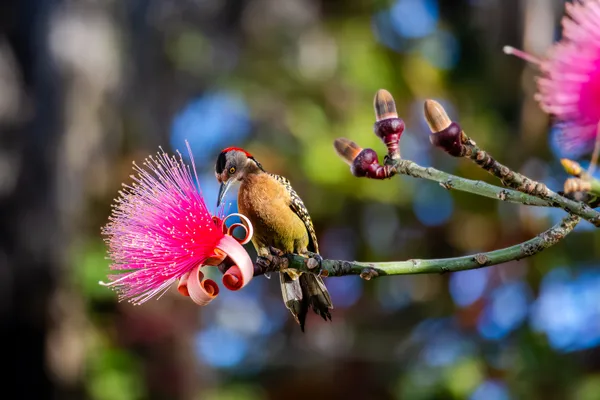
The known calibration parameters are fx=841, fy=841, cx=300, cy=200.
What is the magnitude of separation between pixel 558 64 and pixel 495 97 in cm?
390

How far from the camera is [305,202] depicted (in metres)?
4.66

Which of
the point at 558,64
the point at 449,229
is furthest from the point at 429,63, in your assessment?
the point at 558,64

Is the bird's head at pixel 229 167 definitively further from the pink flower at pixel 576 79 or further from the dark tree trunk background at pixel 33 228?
the dark tree trunk background at pixel 33 228

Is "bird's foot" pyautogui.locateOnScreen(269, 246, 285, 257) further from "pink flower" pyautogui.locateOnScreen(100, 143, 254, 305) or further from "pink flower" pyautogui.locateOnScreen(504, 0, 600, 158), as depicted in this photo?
"pink flower" pyautogui.locateOnScreen(504, 0, 600, 158)

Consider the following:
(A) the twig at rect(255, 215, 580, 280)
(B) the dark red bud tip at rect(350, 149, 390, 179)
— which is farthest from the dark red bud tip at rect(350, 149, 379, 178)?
(A) the twig at rect(255, 215, 580, 280)

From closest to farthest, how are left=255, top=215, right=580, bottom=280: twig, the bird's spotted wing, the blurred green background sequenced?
1. left=255, top=215, right=580, bottom=280: twig
2. the bird's spotted wing
3. the blurred green background

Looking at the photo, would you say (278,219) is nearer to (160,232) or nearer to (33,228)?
(160,232)

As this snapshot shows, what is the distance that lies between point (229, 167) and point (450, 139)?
0.20 meters

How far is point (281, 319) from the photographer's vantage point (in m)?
5.75

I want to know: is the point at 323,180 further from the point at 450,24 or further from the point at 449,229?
the point at 450,24

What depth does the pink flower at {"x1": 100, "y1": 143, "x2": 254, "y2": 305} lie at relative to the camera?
2.42 feet

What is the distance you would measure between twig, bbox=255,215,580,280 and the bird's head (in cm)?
9

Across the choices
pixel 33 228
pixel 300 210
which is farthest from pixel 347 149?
pixel 33 228

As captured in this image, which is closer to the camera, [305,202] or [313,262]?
[313,262]
